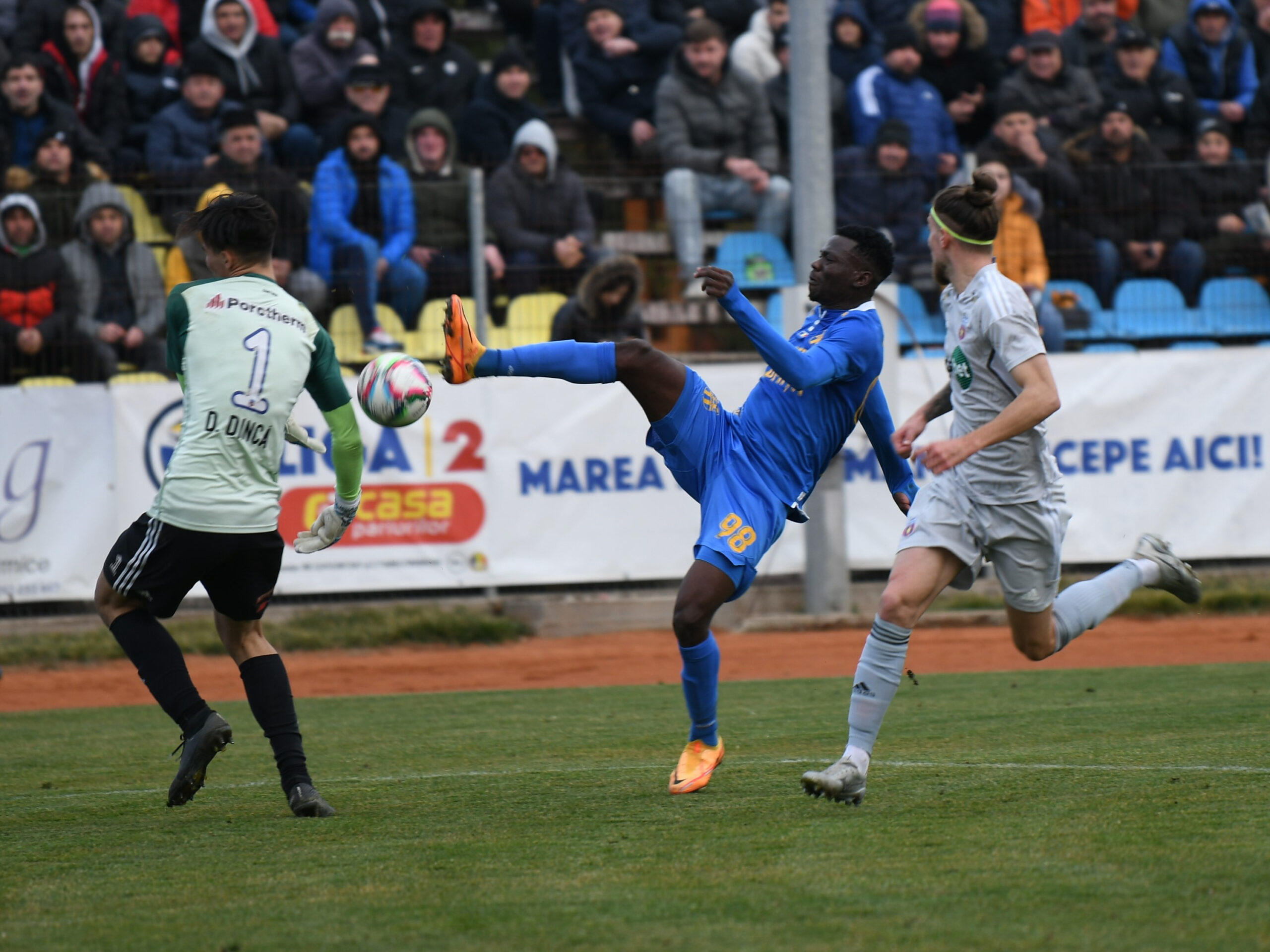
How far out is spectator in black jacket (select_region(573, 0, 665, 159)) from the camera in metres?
15.2

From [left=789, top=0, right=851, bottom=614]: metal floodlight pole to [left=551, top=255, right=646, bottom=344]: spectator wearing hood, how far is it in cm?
151

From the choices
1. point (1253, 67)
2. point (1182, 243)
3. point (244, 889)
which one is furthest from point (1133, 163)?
point (244, 889)

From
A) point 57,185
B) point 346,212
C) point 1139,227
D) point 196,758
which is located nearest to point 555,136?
point 346,212

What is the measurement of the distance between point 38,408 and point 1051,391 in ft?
32.8

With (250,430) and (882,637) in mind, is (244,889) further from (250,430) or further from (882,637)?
(882,637)

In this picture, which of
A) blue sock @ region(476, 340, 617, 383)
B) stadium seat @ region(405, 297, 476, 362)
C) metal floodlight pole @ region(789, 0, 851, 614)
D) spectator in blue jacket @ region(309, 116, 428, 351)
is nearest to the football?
blue sock @ region(476, 340, 617, 383)

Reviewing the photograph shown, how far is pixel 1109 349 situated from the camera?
13648 mm

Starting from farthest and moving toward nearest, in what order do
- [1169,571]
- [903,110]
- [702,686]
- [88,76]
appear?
1. [903,110]
2. [88,76]
3. [1169,571]
4. [702,686]

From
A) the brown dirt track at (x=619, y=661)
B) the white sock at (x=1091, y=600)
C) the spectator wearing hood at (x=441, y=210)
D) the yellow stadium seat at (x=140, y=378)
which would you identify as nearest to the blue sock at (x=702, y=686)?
the white sock at (x=1091, y=600)

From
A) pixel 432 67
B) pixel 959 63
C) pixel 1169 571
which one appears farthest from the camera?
pixel 959 63

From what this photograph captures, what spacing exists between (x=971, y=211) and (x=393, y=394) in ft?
7.06

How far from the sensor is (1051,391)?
496 cm

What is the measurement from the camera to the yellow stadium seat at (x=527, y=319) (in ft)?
43.4

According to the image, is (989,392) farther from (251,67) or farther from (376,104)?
(251,67)
